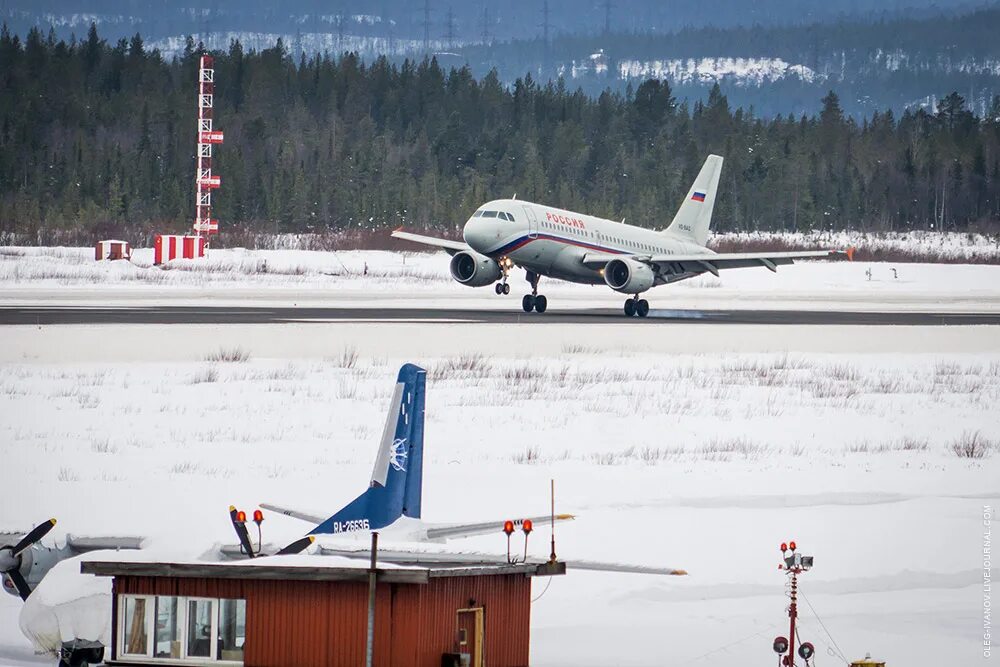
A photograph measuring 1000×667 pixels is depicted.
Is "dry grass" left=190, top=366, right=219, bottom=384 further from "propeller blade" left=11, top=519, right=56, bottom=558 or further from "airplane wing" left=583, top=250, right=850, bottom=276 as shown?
"airplane wing" left=583, top=250, right=850, bottom=276

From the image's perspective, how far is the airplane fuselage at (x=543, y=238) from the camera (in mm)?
63312

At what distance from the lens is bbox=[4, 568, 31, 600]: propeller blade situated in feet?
52.8

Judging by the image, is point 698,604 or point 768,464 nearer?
point 698,604

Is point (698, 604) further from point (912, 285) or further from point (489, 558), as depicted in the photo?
point (912, 285)

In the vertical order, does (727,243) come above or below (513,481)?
above

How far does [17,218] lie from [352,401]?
123673mm

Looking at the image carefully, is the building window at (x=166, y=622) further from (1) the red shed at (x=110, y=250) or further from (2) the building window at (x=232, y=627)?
(1) the red shed at (x=110, y=250)

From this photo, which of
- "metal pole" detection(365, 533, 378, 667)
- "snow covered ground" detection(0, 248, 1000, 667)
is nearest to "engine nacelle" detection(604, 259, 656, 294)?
"snow covered ground" detection(0, 248, 1000, 667)

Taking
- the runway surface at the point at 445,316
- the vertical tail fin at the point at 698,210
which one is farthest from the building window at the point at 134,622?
the vertical tail fin at the point at 698,210

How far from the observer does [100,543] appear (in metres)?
16.8

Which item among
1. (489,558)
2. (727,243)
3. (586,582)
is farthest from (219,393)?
(727,243)

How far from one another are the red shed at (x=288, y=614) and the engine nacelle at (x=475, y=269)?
50.6 metres

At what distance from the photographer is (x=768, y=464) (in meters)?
33.2

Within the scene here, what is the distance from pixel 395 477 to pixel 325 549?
2.04 metres
